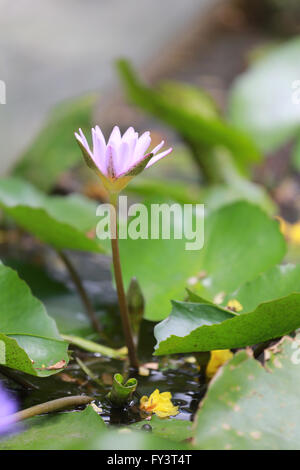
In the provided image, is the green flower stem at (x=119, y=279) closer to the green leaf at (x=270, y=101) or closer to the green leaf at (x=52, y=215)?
the green leaf at (x=52, y=215)

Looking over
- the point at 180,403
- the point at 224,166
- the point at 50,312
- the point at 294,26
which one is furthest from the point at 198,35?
the point at 180,403

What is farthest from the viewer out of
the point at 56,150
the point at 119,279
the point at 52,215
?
the point at 56,150

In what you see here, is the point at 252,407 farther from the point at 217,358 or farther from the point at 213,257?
the point at 213,257

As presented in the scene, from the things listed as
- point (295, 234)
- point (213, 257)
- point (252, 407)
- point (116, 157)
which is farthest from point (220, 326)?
point (295, 234)

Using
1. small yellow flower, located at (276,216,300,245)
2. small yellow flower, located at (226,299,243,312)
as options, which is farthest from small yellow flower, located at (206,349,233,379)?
small yellow flower, located at (276,216,300,245)

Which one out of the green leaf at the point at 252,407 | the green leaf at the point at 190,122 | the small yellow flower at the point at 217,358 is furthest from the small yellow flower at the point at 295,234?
the green leaf at the point at 252,407
